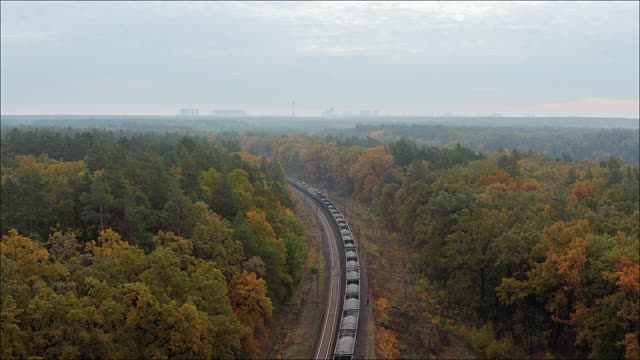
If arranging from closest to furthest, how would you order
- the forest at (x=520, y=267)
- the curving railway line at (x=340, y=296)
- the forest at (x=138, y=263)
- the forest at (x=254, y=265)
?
1. the forest at (x=138, y=263)
2. the forest at (x=254, y=265)
3. the forest at (x=520, y=267)
4. the curving railway line at (x=340, y=296)


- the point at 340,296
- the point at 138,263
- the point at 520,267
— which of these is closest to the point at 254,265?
the point at 138,263

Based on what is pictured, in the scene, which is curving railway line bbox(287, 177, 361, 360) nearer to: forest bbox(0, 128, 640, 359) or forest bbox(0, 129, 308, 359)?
forest bbox(0, 128, 640, 359)

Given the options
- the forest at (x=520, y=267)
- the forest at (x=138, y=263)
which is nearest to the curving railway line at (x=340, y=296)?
the forest at (x=520, y=267)

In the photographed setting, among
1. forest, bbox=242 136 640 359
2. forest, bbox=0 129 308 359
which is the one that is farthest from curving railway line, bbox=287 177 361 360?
forest, bbox=0 129 308 359

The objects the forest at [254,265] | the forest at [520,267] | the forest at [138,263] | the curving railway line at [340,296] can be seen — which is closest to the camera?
the forest at [138,263]

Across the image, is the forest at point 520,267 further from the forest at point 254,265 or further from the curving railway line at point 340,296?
the curving railway line at point 340,296

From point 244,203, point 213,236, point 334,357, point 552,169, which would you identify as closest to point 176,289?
point 213,236
